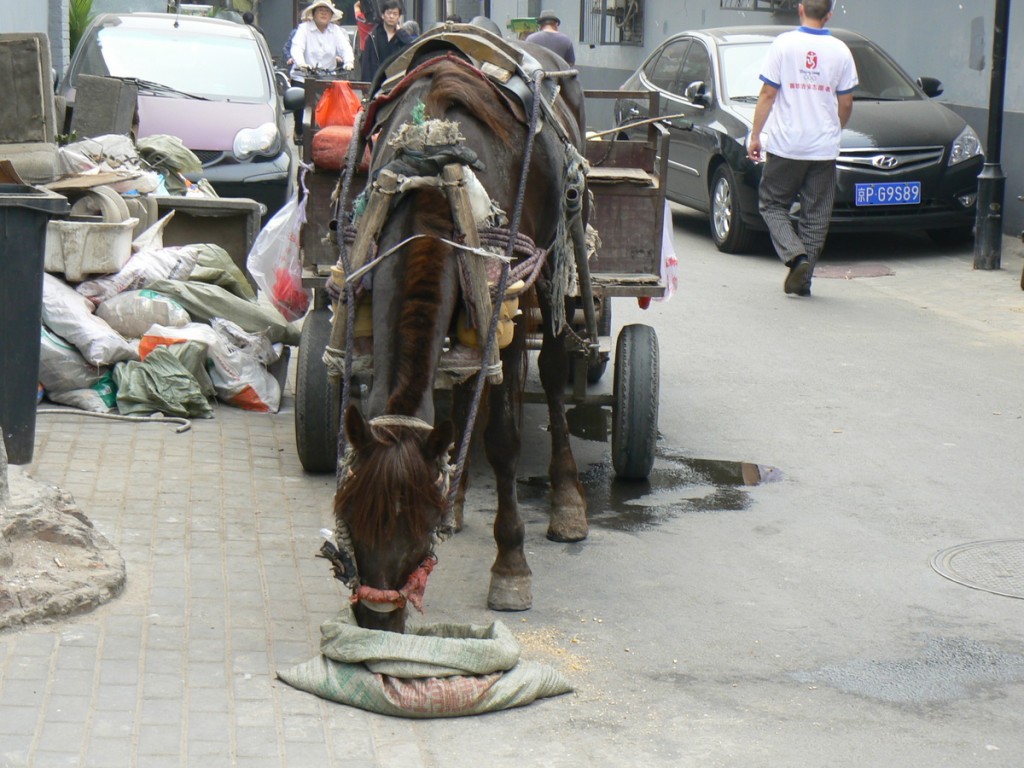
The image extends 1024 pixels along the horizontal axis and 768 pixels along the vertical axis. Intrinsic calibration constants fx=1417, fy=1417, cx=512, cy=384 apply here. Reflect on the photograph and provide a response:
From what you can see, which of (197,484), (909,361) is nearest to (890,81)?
(909,361)

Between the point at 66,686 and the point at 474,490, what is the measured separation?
261cm

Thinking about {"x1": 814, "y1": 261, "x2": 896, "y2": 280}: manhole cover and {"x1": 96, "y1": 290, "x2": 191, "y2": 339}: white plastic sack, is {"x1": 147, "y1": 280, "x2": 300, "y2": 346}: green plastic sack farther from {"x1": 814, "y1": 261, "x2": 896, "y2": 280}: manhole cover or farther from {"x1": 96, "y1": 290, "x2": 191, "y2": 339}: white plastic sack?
{"x1": 814, "y1": 261, "x2": 896, "y2": 280}: manhole cover

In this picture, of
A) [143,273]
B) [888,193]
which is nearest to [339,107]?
[143,273]

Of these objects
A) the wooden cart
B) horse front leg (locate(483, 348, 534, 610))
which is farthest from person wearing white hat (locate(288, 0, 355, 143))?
horse front leg (locate(483, 348, 534, 610))

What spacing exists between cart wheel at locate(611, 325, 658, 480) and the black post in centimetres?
646

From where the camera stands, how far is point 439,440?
154 inches

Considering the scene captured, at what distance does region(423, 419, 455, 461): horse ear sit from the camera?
390 cm

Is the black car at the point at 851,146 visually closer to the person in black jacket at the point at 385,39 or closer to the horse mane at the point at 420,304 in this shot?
the person in black jacket at the point at 385,39

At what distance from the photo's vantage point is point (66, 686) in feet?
13.6

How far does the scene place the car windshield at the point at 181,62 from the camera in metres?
12.1

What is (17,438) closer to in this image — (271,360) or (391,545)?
(271,360)

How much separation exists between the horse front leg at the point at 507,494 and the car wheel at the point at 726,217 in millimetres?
8066

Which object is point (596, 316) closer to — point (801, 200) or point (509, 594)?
point (509, 594)

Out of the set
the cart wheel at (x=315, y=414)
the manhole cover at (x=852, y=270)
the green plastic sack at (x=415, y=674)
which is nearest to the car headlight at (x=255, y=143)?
the manhole cover at (x=852, y=270)
